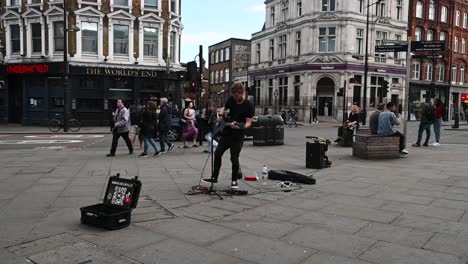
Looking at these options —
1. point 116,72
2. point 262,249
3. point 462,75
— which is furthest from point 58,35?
point 462,75

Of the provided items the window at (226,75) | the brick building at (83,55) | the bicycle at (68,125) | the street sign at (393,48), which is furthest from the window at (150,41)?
the window at (226,75)

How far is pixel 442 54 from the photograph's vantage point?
5028cm

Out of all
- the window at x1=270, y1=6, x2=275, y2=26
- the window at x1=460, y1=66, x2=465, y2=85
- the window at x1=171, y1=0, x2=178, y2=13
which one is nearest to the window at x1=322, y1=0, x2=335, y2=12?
the window at x1=270, y1=6, x2=275, y2=26

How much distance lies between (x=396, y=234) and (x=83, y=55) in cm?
2771

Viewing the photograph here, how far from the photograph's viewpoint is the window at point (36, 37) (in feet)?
95.8

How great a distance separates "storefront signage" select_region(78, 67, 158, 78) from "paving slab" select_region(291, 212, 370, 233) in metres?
Answer: 25.7

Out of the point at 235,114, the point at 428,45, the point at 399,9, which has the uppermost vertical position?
the point at 399,9

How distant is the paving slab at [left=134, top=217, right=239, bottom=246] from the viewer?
480 cm

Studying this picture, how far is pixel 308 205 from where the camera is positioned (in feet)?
20.9

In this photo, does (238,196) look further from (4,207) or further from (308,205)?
(4,207)

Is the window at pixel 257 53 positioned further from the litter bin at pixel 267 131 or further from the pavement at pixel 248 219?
the pavement at pixel 248 219

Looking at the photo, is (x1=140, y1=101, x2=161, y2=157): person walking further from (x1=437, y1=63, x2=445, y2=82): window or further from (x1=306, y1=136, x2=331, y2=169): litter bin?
(x1=437, y1=63, x2=445, y2=82): window

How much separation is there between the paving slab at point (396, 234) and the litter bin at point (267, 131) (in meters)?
10.8

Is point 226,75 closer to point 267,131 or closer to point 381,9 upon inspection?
point 381,9
